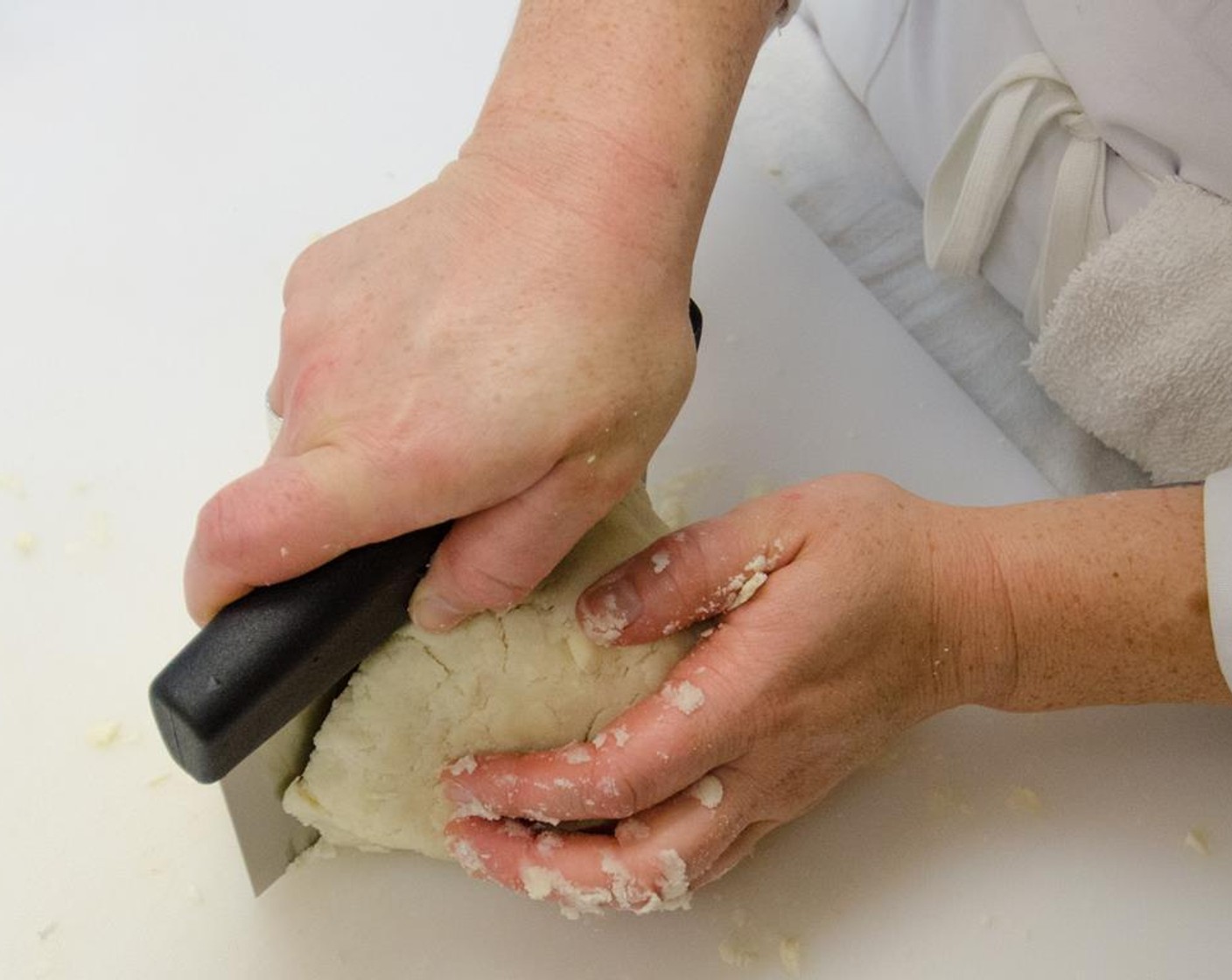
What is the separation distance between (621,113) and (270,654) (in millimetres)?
379

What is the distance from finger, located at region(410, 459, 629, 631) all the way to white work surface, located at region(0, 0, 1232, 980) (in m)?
0.28

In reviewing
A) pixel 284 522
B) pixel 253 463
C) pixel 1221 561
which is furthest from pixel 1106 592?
pixel 253 463

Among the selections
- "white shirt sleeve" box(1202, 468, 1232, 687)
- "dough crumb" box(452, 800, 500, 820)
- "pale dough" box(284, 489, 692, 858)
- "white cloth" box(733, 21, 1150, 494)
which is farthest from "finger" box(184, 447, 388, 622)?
"white cloth" box(733, 21, 1150, 494)

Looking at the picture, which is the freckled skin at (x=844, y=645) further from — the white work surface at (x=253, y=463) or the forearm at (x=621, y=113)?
the forearm at (x=621, y=113)

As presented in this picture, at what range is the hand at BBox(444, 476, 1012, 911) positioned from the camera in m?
0.82

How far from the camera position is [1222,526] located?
2.80 ft

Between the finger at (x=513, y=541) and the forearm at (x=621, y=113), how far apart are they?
147mm

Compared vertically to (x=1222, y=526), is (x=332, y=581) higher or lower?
higher

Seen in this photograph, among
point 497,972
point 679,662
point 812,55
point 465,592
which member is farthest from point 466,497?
point 812,55

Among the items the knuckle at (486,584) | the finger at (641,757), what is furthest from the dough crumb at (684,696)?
the knuckle at (486,584)

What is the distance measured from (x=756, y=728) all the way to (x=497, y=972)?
264 millimetres

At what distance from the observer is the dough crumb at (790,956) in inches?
36.4

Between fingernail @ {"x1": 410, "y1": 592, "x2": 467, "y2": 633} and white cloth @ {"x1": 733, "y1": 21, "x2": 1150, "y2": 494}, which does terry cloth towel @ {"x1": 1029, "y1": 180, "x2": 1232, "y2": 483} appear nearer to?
white cloth @ {"x1": 733, "y1": 21, "x2": 1150, "y2": 494}

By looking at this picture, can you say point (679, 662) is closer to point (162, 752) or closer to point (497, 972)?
point (497, 972)
